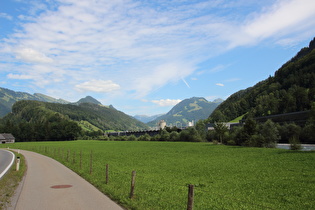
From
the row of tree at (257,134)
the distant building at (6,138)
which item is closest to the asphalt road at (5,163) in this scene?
the row of tree at (257,134)

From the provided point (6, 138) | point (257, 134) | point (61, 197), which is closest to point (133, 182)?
point (61, 197)

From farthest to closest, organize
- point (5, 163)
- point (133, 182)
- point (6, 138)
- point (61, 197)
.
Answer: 1. point (6, 138)
2. point (5, 163)
3. point (61, 197)
4. point (133, 182)

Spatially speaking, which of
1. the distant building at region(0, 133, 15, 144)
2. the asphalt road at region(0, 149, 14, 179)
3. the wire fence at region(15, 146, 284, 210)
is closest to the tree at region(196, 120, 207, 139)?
the asphalt road at region(0, 149, 14, 179)

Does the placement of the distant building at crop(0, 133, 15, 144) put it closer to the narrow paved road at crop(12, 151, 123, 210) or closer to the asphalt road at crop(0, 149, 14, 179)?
the asphalt road at crop(0, 149, 14, 179)

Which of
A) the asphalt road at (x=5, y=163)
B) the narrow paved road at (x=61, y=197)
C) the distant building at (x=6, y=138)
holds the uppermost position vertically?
the narrow paved road at (x=61, y=197)

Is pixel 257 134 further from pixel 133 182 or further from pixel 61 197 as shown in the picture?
pixel 61 197

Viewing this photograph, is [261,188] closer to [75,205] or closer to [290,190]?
[290,190]

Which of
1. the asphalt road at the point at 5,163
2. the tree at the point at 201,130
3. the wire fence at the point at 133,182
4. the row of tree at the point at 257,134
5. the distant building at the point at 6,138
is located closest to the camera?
the wire fence at the point at 133,182

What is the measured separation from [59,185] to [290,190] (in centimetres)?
1722

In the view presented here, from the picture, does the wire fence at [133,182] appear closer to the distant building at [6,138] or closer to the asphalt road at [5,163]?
the asphalt road at [5,163]

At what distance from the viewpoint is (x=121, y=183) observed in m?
19.5

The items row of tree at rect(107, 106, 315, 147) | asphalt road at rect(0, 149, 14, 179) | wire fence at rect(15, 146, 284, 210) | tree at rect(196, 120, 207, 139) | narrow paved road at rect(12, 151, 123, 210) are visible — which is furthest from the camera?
tree at rect(196, 120, 207, 139)

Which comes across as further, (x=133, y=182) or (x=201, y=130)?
(x=201, y=130)

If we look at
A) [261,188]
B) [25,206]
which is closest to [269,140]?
[261,188]
